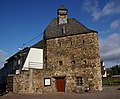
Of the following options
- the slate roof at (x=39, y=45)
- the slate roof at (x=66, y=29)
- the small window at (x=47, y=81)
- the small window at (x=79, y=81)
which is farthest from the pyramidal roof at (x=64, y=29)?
the small window at (x=47, y=81)

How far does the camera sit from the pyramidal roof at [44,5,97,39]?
30.2m

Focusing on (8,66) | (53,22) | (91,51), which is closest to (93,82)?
(91,51)

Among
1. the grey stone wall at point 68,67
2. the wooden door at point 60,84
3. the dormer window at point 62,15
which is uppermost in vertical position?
the dormer window at point 62,15

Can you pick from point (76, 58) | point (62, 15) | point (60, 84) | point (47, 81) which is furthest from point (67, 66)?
point (62, 15)

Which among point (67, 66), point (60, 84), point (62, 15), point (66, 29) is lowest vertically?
point (60, 84)

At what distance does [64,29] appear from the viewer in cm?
3180

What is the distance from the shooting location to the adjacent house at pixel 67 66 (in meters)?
26.7

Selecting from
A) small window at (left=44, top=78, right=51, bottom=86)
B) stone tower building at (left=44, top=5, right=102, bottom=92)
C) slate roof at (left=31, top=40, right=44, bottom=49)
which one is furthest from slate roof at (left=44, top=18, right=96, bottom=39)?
small window at (left=44, top=78, right=51, bottom=86)

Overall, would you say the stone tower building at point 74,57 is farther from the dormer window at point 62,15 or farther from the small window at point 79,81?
the dormer window at point 62,15

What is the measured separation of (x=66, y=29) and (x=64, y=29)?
1.05 ft

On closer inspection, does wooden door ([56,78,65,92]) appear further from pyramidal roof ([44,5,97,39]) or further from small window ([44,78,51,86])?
pyramidal roof ([44,5,97,39])

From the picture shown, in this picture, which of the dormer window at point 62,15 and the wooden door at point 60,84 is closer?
the wooden door at point 60,84

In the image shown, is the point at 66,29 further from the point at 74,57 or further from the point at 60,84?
the point at 60,84

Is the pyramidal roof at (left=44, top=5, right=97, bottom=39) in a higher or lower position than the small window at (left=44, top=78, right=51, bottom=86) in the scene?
higher
